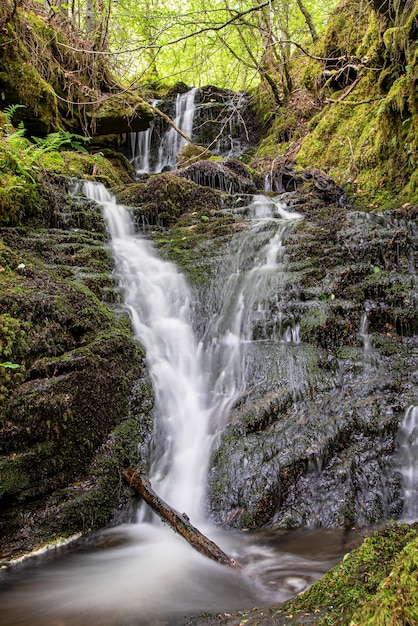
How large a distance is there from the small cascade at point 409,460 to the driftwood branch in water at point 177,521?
1.60m

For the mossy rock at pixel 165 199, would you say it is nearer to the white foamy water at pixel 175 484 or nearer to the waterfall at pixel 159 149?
the white foamy water at pixel 175 484

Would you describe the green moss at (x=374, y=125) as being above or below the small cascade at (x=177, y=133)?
below

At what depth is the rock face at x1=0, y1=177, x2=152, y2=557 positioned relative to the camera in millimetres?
3123

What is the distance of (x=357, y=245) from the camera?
19.2 ft

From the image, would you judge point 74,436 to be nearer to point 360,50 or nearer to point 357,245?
point 357,245

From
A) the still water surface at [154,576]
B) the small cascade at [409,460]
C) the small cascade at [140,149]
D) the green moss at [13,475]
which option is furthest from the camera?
the small cascade at [140,149]

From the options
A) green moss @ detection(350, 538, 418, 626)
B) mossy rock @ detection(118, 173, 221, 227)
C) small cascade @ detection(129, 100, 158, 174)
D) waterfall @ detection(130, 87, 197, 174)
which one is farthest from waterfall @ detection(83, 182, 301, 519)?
small cascade @ detection(129, 100, 158, 174)

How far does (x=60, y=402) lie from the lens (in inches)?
134

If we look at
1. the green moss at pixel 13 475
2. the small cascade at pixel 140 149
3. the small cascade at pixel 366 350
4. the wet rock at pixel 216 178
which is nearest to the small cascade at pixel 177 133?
the small cascade at pixel 140 149

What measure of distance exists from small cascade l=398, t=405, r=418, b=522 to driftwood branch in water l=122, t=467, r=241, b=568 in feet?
5.24

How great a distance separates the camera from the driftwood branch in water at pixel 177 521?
2768 mm

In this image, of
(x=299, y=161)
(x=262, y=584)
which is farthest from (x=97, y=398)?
(x=299, y=161)

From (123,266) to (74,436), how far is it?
328 centimetres

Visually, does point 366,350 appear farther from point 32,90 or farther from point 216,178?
point 32,90
